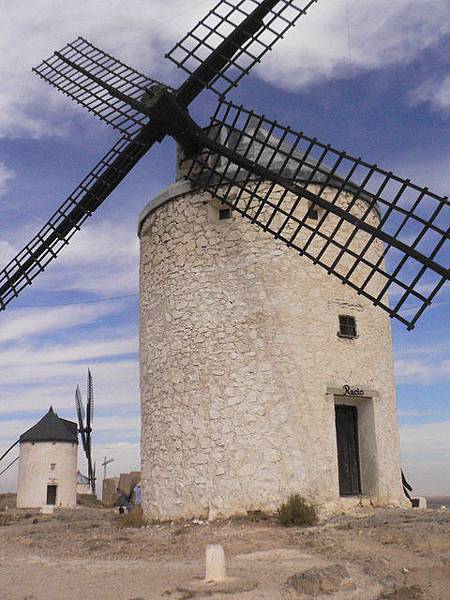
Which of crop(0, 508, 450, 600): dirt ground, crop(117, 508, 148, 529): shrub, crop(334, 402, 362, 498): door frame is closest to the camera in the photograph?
crop(0, 508, 450, 600): dirt ground

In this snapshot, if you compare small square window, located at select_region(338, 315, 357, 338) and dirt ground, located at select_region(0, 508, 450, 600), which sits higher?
small square window, located at select_region(338, 315, 357, 338)

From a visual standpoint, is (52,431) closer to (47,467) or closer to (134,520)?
(47,467)

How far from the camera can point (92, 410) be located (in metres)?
30.6

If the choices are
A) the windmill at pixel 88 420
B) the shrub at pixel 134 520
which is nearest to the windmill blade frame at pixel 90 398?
the windmill at pixel 88 420

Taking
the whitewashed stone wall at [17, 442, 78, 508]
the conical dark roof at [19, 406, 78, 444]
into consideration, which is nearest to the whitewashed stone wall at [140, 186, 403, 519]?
the whitewashed stone wall at [17, 442, 78, 508]

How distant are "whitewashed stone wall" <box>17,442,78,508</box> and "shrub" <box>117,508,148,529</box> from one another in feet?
54.3

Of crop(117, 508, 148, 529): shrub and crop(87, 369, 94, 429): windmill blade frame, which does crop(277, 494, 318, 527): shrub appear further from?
crop(87, 369, 94, 429): windmill blade frame

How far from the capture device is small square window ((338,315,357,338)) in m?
11.7

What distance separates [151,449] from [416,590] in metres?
6.58

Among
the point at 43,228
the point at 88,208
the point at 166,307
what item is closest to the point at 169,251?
the point at 166,307

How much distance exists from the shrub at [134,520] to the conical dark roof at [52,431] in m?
17.2

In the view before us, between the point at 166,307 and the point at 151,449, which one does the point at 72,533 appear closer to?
the point at 151,449

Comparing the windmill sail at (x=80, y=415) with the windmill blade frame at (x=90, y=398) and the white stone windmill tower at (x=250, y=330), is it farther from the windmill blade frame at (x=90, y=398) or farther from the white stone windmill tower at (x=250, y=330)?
the white stone windmill tower at (x=250, y=330)

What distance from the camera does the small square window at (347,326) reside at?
11742 millimetres
